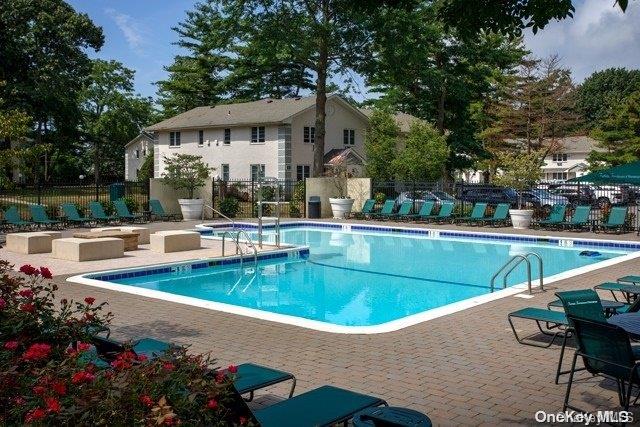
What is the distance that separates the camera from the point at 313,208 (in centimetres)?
2836

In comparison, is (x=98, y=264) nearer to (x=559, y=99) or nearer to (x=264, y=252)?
(x=264, y=252)

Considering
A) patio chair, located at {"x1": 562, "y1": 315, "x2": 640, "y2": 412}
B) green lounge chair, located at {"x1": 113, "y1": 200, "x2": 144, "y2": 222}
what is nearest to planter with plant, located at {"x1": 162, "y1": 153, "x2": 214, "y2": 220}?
green lounge chair, located at {"x1": 113, "y1": 200, "x2": 144, "y2": 222}

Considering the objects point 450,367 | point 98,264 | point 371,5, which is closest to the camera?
point 450,367

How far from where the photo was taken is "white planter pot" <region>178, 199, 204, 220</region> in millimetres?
27578

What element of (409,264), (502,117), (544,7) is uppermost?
(502,117)

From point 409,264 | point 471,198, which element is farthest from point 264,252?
point 471,198

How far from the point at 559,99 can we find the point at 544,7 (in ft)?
134

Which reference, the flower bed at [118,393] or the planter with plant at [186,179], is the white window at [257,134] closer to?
the planter with plant at [186,179]

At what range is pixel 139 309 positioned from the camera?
956cm

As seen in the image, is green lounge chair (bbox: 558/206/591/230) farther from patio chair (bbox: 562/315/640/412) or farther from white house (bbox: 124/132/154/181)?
white house (bbox: 124/132/154/181)

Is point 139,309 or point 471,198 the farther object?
point 471,198

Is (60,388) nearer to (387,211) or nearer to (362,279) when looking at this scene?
(362,279)

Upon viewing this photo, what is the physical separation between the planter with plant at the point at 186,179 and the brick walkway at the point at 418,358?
17935 mm

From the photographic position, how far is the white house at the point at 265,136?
38.4 meters
